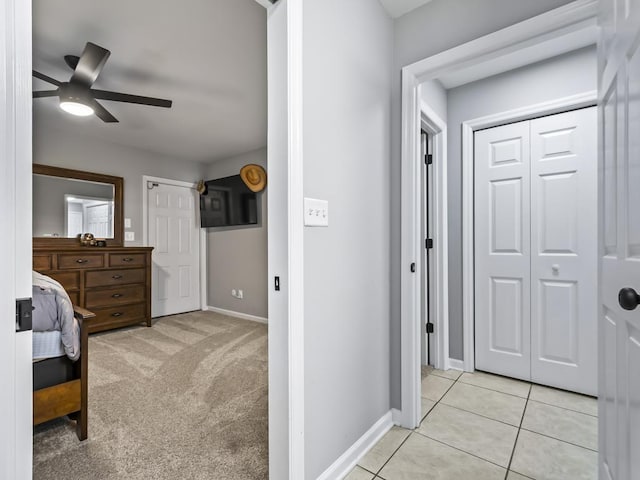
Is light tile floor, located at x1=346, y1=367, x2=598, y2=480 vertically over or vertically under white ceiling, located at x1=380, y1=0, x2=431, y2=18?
under

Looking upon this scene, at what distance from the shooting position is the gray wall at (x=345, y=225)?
4.24ft

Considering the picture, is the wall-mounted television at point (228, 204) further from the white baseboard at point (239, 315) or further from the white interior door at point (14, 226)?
the white interior door at point (14, 226)

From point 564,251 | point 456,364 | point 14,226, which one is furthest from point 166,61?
point 456,364

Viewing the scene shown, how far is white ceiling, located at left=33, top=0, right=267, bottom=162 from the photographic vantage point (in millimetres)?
1873

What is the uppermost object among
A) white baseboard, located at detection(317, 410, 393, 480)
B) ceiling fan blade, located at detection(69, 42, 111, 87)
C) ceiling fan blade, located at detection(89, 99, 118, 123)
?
ceiling fan blade, located at detection(69, 42, 111, 87)

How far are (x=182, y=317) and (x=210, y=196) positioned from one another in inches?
73.3

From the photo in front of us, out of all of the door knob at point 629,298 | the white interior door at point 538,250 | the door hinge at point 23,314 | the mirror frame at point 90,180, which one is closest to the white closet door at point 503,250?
the white interior door at point 538,250

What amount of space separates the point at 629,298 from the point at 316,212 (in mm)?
1004

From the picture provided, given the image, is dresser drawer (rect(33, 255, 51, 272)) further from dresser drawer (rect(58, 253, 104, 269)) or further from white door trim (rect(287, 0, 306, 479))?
white door trim (rect(287, 0, 306, 479))

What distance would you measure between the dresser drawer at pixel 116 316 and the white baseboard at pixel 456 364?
3608 millimetres

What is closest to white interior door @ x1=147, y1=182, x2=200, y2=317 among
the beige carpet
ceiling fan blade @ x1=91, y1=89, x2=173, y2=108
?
the beige carpet

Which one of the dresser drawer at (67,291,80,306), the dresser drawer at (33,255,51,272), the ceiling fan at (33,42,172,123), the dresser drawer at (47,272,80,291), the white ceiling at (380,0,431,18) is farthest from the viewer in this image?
the dresser drawer at (67,291,80,306)

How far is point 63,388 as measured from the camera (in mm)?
1636

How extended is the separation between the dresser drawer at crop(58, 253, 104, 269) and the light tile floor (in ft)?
11.4
